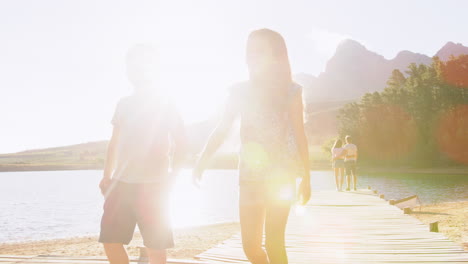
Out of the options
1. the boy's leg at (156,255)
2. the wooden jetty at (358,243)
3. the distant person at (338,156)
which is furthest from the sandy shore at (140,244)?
the boy's leg at (156,255)

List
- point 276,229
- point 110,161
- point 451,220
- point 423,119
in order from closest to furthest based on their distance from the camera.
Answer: point 276,229 < point 110,161 < point 451,220 < point 423,119

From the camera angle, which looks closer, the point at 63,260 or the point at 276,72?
the point at 276,72

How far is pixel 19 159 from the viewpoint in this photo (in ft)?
623

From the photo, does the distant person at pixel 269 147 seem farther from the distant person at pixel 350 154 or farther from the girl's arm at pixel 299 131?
the distant person at pixel 350 154

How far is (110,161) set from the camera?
138 inches

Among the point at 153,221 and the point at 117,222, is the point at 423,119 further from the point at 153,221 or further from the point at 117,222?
the point at 117,222

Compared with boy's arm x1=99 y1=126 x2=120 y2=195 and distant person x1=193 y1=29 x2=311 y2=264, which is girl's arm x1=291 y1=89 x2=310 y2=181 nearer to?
distant person x1=193 y1=29 x2=311 y2=264

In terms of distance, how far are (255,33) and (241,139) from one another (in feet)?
2.42

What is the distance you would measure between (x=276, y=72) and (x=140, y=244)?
11.0 meters

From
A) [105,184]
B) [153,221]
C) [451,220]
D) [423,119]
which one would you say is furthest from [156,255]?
[423,119]

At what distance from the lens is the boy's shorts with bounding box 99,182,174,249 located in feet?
11.1

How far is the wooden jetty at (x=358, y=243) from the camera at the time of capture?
560 centimetres

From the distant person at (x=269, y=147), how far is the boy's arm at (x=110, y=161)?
38.4 inches

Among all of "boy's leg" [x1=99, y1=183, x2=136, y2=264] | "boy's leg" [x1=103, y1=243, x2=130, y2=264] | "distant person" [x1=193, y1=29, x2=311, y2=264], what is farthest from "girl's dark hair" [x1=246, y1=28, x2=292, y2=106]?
"boy's leg" [x1=103, y1=243, x2=130, y2=264]
